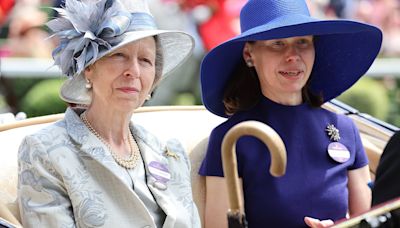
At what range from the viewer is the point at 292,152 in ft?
10.0

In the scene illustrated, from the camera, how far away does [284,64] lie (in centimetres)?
304

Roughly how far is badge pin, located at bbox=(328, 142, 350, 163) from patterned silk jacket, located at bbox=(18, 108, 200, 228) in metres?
0.50

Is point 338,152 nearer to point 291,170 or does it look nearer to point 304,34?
point 291,170

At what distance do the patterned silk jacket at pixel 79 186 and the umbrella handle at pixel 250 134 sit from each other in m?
0.68

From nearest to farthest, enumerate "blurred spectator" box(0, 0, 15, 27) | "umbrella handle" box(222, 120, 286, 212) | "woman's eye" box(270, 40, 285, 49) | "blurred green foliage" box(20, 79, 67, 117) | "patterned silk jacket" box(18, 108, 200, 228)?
1. "umbrella handle" box(222, 120, 286, 212)
2. "patterned silk jacket" box(18, 108, 200, 228)
3. "woman's eye" box(270, 40, 285, 49)
4. "blurred spectator" box(0, 0, 15, 27)
5. "blurred green foliage" box(20, 79, 67, 117)

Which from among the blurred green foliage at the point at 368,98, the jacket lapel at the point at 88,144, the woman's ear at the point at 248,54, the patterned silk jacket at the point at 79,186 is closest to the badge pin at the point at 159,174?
the patterned silk jacket at the point at 79,186

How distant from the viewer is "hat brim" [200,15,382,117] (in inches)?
120

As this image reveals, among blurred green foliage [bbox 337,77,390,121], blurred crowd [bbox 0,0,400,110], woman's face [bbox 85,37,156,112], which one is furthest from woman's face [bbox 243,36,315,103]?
blurred green foliage [bbox 337,77,390,121]

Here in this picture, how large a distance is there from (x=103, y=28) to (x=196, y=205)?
690mm

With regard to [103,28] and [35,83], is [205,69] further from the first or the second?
[35,83]

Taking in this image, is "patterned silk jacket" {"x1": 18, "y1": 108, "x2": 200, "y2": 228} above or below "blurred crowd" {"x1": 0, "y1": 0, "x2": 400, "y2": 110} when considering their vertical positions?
above

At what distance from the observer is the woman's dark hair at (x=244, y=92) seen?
3.14 metres

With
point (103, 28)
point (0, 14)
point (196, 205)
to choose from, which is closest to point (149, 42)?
point (103, 28)

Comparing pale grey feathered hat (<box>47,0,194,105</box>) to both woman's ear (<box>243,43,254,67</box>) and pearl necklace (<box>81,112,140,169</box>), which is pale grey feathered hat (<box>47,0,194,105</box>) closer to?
pearl necklace (<box>81,112,140,169</box>)
